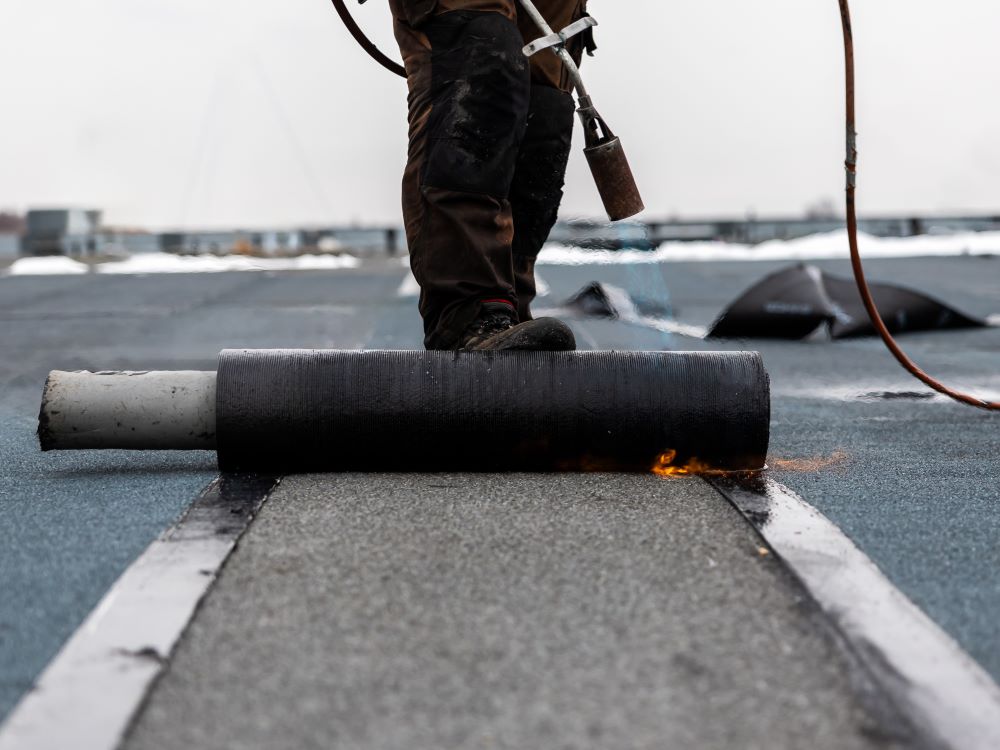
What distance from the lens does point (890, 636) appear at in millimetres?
1498

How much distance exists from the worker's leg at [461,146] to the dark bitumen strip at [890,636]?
99 centimetres

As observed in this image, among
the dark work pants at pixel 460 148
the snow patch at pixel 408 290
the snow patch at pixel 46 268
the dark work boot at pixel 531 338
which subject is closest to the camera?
the dark work boot at pixel 531 338

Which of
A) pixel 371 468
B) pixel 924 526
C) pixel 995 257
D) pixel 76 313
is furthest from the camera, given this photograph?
pixel 995 257

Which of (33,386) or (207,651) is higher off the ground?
(207,651)

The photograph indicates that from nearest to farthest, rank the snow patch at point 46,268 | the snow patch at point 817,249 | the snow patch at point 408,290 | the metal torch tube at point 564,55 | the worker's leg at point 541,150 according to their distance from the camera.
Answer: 1. the metal torch tube at point 564,55
2. the worker's leg at point 541,150
3. the snow patch at point 408,290
4. the snow patch at point 46,268
5. the snow patch at point 817,249

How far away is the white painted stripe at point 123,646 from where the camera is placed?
1.24 meters

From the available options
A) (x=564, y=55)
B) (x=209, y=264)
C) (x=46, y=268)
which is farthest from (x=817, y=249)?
(x=564, y=55)

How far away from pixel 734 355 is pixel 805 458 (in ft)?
1.23

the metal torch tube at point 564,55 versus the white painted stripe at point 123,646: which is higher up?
the metal torch tube at point 564,55

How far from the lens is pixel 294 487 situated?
2.32m

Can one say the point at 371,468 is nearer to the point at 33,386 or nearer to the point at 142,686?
the point at 142,686

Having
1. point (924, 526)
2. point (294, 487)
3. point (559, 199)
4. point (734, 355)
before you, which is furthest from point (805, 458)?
point (294, 487)

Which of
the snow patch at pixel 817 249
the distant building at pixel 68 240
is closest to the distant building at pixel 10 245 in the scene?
the distant building at pixel 68 240

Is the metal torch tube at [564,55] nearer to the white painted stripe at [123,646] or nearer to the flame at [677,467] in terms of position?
the flame at [677,467]
